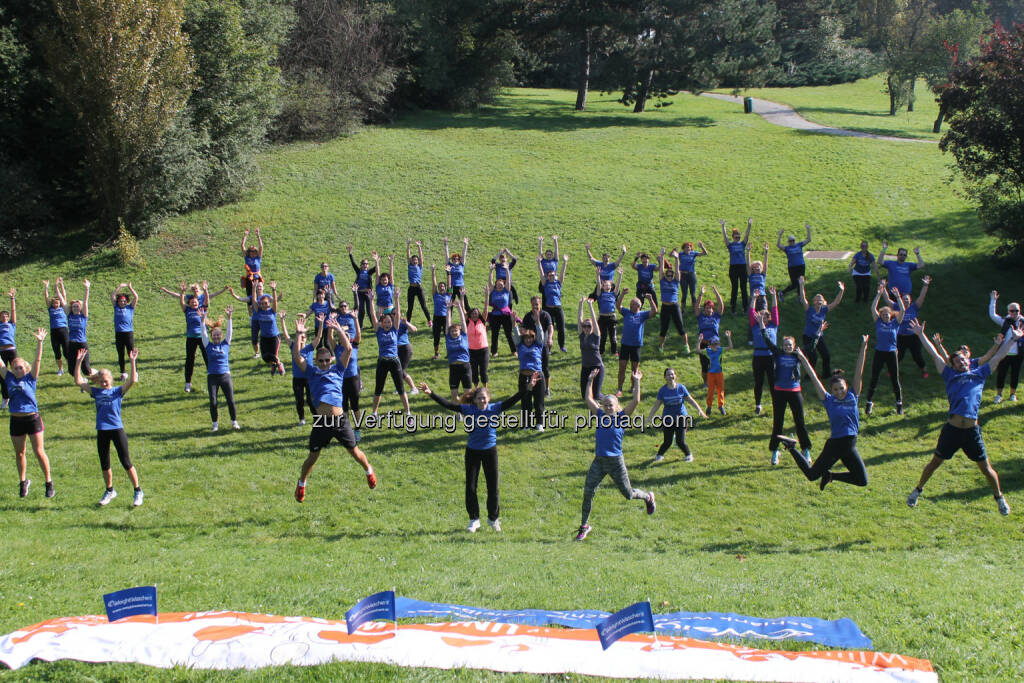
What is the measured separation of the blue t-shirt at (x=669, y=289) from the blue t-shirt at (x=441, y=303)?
4.77 meters

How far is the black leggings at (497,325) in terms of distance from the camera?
1661 centimetres

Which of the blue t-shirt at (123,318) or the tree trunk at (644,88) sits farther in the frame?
the tree trunk at (644,88)

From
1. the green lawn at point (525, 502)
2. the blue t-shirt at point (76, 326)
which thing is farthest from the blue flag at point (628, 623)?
the blue t-shirt at point (76, 326)

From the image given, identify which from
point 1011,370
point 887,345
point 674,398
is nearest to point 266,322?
point 674,398

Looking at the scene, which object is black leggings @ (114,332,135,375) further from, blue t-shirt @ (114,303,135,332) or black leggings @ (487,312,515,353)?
black leggings @ (487,312,515,353)

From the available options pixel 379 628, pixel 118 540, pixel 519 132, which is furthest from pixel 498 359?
pixel 519 132

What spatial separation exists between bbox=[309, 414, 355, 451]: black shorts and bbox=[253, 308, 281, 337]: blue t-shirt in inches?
230

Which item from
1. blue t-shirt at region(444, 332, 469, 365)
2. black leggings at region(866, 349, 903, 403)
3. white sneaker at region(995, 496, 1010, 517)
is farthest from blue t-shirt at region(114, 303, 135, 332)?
white sneaker at region(995, 496, 1010, 517)

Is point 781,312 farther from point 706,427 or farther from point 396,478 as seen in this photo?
point 396,478

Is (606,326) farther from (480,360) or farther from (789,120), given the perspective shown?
(789,120)

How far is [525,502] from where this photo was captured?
36.8 ft

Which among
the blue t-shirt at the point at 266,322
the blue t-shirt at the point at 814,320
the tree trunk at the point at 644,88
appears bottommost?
the blue t-shirt at the point at 266,322

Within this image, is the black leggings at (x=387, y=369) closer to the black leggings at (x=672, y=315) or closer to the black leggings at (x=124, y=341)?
the black leggings at (x=124, y=341)

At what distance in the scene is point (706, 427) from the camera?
13.9 metres
